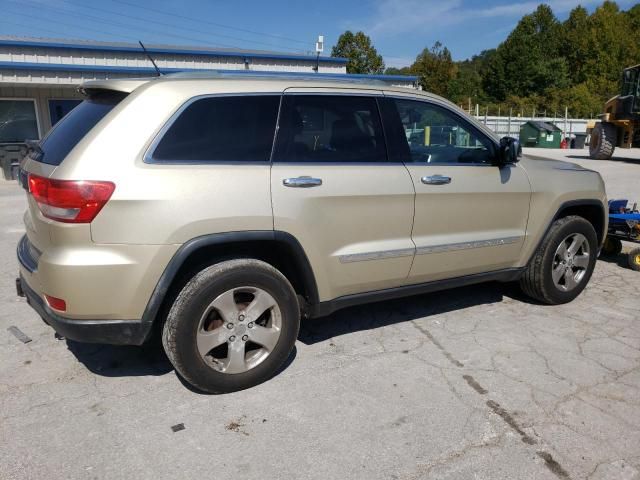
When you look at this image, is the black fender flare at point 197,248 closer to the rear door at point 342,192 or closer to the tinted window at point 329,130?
the rear door at point 342,192

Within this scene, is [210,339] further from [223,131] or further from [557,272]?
[557,272]

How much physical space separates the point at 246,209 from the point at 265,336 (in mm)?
802

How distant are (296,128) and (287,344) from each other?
1372mm

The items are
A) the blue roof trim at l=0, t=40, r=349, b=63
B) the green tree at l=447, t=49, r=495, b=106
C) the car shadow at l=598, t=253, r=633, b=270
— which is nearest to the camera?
the car shadow at l=598, t=253, r=633, b=270

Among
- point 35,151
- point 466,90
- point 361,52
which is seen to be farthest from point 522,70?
point 35,151

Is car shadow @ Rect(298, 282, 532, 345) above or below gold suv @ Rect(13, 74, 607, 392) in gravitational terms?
below

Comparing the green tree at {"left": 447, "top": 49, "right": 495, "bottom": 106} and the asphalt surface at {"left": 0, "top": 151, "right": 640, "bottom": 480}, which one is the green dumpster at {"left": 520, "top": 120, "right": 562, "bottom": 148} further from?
the asphalt surface at {"left": 0, "top": 151, "right": 640, "bottom": 480}

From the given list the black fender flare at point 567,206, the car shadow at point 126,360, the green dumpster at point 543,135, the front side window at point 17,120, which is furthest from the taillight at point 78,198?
the green dumpster at point 543,135

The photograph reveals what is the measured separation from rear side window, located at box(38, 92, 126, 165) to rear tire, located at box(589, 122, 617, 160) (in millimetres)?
20644

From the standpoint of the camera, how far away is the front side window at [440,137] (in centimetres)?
381

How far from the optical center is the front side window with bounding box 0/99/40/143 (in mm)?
15992

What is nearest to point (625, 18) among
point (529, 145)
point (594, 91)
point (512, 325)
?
point (594, 91)

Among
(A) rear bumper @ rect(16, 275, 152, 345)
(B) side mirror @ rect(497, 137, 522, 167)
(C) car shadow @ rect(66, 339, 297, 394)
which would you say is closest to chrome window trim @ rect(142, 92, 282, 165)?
(A) rear bumper @ rect(16, 275, 152, 345)

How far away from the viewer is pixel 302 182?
10.4 ft
